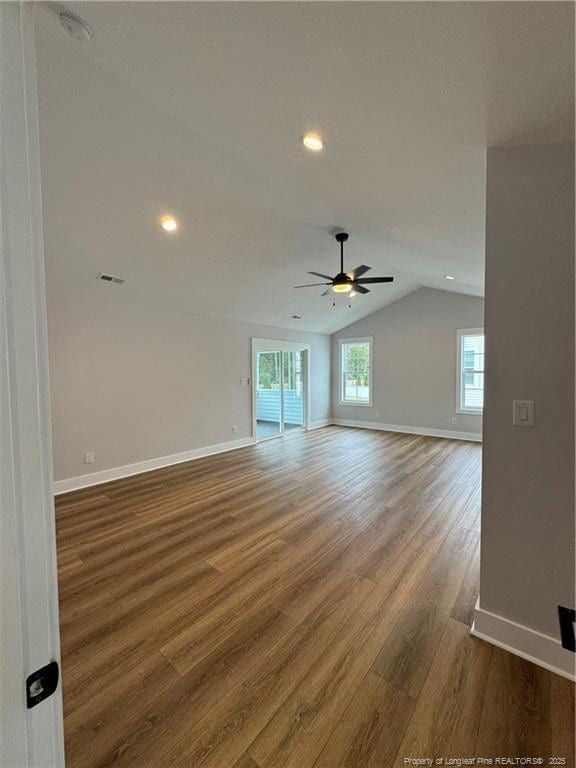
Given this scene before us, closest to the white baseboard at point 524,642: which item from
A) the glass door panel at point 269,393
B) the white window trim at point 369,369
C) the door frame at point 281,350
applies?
the door frame at point 281,350

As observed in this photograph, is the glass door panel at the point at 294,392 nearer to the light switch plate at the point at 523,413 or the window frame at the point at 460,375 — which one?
the window frame at the point at 460,375

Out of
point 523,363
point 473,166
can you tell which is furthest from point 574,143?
point 523,363

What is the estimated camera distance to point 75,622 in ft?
6.44

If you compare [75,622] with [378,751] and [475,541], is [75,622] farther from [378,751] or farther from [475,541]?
[475,541]

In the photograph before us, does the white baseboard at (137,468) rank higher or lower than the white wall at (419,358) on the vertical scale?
lower

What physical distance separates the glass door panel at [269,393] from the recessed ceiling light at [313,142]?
4.90m

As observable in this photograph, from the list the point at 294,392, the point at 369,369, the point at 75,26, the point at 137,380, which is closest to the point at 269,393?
the point at 294,392

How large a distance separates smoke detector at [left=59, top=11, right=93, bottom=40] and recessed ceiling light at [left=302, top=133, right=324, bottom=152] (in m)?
1.06

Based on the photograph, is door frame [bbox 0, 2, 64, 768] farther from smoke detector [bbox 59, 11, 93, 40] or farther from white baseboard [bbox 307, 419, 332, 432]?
white baseboard [bbox 307, 419, 332, 432]

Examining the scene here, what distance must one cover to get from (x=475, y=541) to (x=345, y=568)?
4.01ft

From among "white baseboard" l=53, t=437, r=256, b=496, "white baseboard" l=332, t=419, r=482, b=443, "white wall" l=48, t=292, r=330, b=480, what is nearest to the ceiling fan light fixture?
"white wall" l=48, t=292, r=330, b=480

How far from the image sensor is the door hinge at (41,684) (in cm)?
58

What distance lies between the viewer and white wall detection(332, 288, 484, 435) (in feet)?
22.4

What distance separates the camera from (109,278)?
416 centimetres
